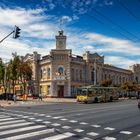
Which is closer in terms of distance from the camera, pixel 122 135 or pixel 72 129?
pixel 122 135

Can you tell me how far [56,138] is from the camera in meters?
12.8

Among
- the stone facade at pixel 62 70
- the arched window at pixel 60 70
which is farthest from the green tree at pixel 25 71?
the arched window at pixel 60 70

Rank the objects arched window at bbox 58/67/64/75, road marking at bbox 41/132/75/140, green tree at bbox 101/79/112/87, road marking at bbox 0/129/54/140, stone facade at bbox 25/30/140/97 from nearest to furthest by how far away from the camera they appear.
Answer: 1. road marking at bbox 0/129/54/140
2. road marking at bbox 41/132/75/140
3. stone facade at bbox 25/30/140/97
4. arched window at bbox 58/67/64/75
5. green tree at bbox 101/79/112/87

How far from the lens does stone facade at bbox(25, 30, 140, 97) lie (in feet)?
214

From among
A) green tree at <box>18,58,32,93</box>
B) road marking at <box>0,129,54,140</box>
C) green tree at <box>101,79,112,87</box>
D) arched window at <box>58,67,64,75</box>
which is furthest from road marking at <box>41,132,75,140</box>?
green tree at <box>101,79,112,87</box>

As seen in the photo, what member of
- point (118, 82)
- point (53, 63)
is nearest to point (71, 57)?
point (53, 63)

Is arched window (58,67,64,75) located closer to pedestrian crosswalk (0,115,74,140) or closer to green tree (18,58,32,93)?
green tree (18,58,32,93)

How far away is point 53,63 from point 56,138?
5277cm

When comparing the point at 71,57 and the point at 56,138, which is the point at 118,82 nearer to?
the point at 71,57

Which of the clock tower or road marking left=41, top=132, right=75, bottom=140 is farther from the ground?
the clock tower

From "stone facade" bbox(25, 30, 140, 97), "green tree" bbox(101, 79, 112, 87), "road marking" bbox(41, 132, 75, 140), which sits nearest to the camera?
"road marking" bbox(41, 132, 75, 140)

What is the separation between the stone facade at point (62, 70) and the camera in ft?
214

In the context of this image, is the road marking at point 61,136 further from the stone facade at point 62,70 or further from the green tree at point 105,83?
the green tree at point 105,83

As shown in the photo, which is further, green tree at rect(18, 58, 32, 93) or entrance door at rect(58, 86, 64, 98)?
green tree at rect(18, 58, 32, 93)
